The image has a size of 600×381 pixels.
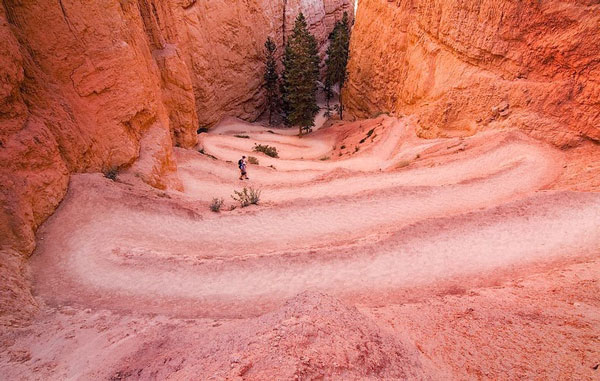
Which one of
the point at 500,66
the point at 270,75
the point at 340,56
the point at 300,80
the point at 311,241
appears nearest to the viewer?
the point at 311,241

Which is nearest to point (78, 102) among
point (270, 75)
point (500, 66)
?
point (500, 66)

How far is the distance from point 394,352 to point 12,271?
310 inches

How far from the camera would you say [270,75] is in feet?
129

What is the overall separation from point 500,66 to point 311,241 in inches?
579

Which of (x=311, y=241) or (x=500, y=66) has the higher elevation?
(x=500, y=66)

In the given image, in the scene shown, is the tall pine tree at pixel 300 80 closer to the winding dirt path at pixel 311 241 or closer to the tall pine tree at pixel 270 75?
the tall pine tree at pixel 270 75

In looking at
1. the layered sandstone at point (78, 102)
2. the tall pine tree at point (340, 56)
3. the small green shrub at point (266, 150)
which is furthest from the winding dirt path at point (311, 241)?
the tall pine tree at point (340, 56)

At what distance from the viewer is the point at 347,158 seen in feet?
75.4

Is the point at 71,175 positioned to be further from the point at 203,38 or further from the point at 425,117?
the point at 203,38

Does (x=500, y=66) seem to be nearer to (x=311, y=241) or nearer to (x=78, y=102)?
(x=311, y=241)

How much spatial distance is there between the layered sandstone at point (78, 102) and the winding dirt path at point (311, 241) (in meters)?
0.82

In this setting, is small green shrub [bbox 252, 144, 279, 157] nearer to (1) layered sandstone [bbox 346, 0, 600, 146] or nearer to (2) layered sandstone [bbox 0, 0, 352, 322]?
(2) layered sandstone [bbox 0, 0, 352, 322]

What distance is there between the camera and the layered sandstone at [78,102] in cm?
835

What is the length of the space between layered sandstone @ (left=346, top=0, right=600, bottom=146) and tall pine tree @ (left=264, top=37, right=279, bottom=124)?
17.0 metres
